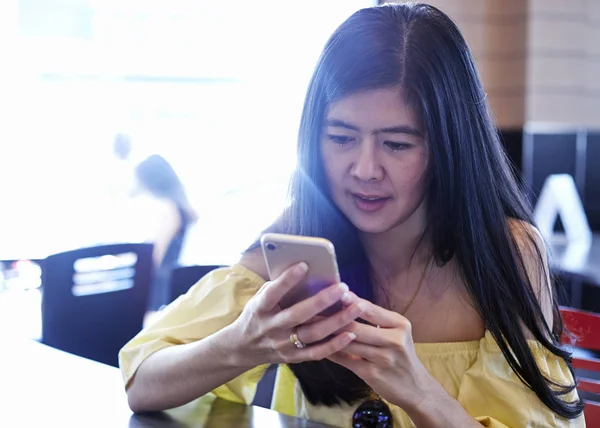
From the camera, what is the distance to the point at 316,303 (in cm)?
104

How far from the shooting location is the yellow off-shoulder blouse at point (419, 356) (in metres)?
1.30

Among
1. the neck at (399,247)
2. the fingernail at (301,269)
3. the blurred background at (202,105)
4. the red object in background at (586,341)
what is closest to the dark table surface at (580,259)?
the blurred background at (202,105)

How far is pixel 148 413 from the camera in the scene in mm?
1352

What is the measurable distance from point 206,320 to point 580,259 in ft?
9.03

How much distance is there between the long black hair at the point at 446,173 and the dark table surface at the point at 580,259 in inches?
69.9

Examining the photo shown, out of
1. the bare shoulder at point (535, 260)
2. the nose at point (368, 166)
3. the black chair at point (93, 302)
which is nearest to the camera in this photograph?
the nose at point (368, 166)

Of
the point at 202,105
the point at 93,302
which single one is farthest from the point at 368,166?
the point at 202,105

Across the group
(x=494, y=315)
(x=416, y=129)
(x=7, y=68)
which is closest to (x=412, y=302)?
(x=494, y=315)

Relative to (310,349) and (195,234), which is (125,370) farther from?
(195,234)

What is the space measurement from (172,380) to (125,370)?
126mm

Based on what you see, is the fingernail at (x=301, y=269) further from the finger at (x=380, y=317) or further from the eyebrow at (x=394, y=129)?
the eyebrow at (x=394, y=129)

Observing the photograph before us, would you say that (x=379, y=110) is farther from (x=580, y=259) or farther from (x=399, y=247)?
(x=580, y=259)

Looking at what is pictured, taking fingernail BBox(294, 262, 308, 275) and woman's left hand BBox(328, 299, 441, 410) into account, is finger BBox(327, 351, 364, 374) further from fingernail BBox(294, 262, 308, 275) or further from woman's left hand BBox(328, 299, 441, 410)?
fingernail BBox(294, 262, 308, 275)

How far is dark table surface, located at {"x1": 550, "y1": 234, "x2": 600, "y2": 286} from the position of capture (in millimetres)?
3367
